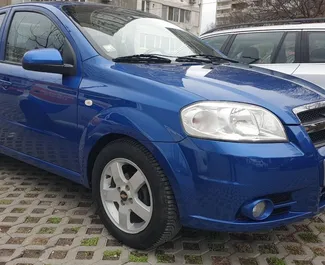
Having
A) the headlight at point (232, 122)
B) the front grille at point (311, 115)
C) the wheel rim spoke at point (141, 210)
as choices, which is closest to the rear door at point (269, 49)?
the front grille at point (311, 115)

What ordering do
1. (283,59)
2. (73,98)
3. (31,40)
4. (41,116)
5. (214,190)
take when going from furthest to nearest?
1. (283,59)
2. (31,40)
3. (41,116)
4. (73,98)
5. (214,190)

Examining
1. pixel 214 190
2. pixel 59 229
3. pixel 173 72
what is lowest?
pixel 59 229

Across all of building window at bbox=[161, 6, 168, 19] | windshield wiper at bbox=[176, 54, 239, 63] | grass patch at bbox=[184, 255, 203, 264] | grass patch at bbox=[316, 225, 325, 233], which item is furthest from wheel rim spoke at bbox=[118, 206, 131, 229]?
building window at bbox=[161, 6, 168, 19]

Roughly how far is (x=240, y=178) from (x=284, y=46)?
10.9 ft

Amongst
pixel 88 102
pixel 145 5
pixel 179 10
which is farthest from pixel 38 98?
pixel 179 10

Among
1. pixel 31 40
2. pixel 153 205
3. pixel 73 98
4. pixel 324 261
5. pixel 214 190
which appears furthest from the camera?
pixel 31 40

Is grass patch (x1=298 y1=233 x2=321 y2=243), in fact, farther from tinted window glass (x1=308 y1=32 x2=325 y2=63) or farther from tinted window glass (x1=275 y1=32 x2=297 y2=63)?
tinted window glass (x1=275 y1=32 x2=297 y2=63)

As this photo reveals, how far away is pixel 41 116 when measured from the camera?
311 centimetres

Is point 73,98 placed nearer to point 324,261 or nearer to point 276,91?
point 276,91

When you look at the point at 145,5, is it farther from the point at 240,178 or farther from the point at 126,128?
the point at 240,178

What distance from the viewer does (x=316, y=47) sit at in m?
4.76

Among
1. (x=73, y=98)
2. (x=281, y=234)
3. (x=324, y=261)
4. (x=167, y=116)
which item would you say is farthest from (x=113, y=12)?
(x=324, y=261)

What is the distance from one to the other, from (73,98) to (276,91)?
1.37m

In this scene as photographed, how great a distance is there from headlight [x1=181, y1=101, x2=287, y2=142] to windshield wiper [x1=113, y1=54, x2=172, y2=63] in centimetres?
79
